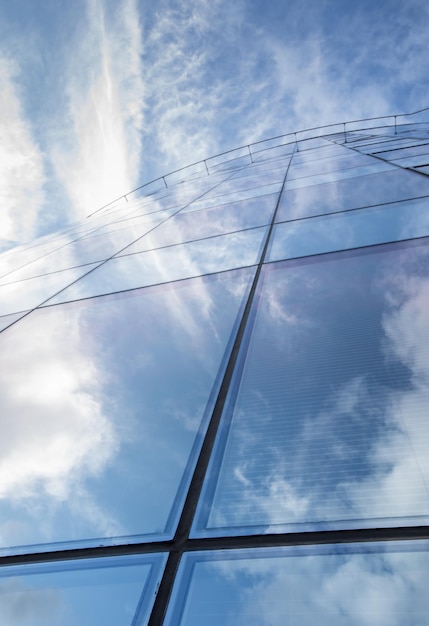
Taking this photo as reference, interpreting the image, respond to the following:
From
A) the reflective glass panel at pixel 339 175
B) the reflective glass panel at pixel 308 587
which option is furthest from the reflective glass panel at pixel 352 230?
the reflective glass panel at pixel 308 587

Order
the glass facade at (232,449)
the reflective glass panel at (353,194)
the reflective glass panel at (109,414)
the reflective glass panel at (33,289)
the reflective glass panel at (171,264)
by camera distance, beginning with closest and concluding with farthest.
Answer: the glass facade at (232,449) → the reflective glass panel at (109,414) → the reflective glass panel at (171,264) → the reflective glass panel at (33,289) → the reflective glass panel at (353,194)

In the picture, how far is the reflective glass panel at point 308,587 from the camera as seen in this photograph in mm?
1226

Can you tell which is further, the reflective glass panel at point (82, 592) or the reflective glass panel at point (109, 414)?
the reflective glass panel at point (109, 414)

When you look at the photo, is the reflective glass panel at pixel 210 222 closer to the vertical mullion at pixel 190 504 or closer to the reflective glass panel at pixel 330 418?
the reflective glass panel at pixel 330 418

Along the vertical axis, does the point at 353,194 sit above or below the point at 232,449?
above

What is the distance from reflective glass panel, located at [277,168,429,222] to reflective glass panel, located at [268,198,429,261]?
15.6 inches

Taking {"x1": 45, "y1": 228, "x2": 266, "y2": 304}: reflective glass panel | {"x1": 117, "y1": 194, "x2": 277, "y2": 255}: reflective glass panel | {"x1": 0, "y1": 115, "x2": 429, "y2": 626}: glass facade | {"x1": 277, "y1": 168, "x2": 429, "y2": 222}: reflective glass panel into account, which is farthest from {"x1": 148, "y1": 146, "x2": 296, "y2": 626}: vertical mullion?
{"x1": 117, "y1": 194, "x2": 277, "y2": 255}: reflective glass panel

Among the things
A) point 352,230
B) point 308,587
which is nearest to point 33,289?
point 352,230

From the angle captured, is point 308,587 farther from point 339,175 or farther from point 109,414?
point 339,175

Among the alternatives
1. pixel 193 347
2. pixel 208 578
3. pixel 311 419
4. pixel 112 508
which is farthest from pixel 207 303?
pixel 208 578

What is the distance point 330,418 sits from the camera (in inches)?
76.2

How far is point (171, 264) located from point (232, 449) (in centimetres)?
385

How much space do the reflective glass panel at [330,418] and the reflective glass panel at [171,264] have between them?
1.90 metres

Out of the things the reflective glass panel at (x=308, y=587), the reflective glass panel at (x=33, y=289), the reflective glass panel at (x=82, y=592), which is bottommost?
the reflective glass panel at (x=82, y=592)
